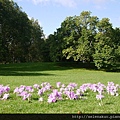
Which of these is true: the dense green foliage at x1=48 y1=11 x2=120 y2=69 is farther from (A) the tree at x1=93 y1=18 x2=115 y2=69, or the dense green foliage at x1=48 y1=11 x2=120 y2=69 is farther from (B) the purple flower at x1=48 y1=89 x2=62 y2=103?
(B) the purple flower at x1=48 y1=89 x2=62 y2=103

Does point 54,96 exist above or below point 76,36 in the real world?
below

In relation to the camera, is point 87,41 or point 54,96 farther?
point 87,41

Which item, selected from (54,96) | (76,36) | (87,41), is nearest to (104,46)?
(87,41)

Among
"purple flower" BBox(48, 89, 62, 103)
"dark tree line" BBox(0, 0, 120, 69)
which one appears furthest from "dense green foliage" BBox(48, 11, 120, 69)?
"purple flower" BBox(48, 89, 62, 103)

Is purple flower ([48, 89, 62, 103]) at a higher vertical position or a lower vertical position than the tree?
lower

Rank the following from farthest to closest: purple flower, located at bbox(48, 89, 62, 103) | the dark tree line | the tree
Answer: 1. the dark tree line
2. the tree
3. purple flower, located at bbox(48, 89, 62, 103)

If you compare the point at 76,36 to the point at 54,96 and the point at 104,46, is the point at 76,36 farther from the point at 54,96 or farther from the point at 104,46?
the point at 54,96

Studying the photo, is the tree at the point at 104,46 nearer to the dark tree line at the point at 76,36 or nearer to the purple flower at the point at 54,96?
the dark tree line at the point at 76,36

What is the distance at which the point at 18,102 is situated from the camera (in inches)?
298

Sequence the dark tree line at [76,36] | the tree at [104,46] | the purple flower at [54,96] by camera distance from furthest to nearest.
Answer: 1. the dark tree line at [76,36]
2. the tree at [104,46]
3. the purple flower at [54,96]

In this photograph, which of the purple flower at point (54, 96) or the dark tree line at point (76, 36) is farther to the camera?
the dark tree line at point (76, 36)

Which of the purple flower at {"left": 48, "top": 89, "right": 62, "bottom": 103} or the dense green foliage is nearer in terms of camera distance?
the purple flower at {"left": 48, "top": 89, "right": 62, "bottom": 103}

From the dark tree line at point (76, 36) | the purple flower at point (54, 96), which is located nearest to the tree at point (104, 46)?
the dark tree line at point (76, 36)

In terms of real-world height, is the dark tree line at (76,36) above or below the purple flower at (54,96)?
above
